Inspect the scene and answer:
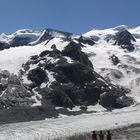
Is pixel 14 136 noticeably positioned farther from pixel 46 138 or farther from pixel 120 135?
pixel 120 135

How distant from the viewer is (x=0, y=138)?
151125 mm

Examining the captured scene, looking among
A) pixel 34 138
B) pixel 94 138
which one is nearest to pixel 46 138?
pixel 34 138

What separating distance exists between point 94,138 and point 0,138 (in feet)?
226


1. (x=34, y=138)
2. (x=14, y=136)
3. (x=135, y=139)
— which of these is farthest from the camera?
(x=14, y=136)

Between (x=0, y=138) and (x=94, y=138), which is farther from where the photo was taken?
(x=0, y=138)

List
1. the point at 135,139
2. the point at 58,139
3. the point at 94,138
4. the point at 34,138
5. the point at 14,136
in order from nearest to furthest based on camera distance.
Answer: the point at 94,138
the point at 135,139
the point at 58,139
the point at 34,138
the point at 14,136

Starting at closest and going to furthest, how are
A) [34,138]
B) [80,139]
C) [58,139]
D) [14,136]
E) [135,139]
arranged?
[135,139] < [80,139] < [58,139] < [34,138] < [14,136]

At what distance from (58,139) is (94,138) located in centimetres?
4821

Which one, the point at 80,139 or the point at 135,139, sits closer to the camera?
the point at 135,139

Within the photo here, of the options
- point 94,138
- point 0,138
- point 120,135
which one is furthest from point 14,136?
point 94,138

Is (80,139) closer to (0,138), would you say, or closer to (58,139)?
(58,139)

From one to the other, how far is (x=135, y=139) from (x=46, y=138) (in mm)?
32431

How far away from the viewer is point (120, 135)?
137 meters

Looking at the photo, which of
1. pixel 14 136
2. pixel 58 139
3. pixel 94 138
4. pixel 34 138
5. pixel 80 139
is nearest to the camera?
pixel 94 138
